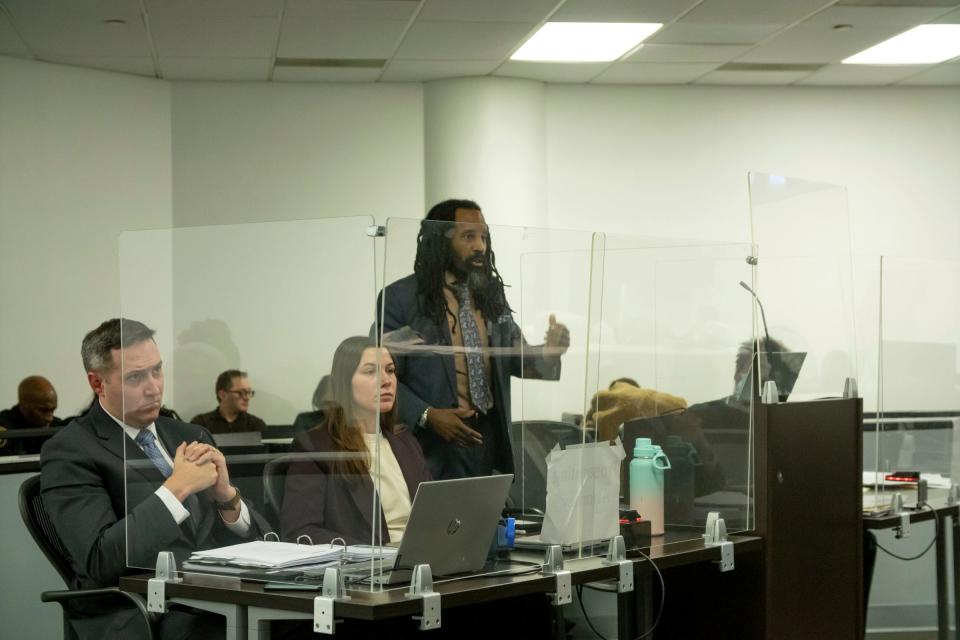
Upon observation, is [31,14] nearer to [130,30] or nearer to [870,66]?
[130,30]

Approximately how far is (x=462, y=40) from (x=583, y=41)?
62 cm

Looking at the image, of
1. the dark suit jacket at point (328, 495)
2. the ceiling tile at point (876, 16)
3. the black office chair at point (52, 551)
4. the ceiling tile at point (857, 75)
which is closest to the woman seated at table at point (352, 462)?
the dark suit jacket at point (328, 495)

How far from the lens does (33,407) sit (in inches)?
235

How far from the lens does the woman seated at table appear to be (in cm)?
234

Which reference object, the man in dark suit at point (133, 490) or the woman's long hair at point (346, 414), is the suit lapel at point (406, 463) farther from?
the man in dark suit at point (133, 490)

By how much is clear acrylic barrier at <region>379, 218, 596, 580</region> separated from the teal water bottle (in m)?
0.35

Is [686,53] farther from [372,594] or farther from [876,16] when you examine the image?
[372,594]

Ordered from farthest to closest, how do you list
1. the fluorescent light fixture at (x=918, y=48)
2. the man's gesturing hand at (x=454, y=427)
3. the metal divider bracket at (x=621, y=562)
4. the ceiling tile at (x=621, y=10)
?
the fluorescent light fixture at (x=918, y=48) → the ceiling tile at (x=621, y=10) → the metal divider bracket at (x=621, y=562) → the man's gesturing hand at (x=454, y=427)

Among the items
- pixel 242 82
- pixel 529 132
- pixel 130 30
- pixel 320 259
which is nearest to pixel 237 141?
pixel 242 82

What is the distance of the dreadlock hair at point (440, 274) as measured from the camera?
246cm

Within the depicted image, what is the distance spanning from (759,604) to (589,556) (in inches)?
28.6

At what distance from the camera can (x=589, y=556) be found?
9.15ft

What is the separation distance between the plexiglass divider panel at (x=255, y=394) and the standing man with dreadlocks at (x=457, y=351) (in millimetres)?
103

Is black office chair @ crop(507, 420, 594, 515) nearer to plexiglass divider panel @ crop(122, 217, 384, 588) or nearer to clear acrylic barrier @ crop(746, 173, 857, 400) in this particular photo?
plexiglass divider panel @ crop(122, 217, 384, 588)
